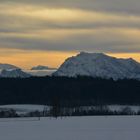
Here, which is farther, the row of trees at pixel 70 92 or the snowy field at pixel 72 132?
the row of trees at pixel 70 92

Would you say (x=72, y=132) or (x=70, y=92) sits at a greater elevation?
(x=70, y=92)

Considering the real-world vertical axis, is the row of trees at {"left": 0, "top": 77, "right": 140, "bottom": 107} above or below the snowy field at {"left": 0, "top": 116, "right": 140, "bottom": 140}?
above

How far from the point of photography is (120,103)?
480 feet

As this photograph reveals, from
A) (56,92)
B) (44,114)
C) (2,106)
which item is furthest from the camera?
(56,92)

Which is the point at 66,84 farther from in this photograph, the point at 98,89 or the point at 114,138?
the point at 114,138

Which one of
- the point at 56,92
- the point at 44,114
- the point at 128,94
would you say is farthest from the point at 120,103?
the point at 44,114

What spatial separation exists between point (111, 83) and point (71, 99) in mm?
20772

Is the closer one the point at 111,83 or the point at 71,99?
the point at 71,99

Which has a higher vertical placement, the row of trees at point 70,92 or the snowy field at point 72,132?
the row of trees at point 70,92

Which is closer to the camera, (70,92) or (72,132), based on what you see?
(72,132)

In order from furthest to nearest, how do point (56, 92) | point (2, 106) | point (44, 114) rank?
1. point (56, 92)
2. point (2, 106)
3. point (44, 114)

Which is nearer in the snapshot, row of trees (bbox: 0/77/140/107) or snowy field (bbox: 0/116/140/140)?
snowy field (bbox: 0/116/140/140)

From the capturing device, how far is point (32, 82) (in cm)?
15988

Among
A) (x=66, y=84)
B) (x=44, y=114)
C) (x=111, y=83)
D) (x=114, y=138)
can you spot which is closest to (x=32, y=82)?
(x=66, y=84)
